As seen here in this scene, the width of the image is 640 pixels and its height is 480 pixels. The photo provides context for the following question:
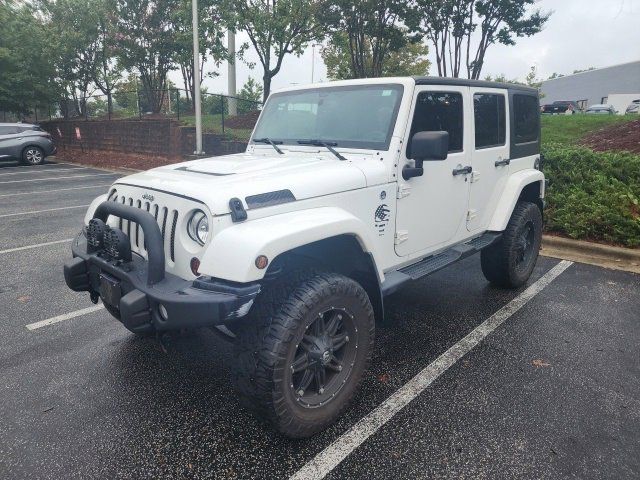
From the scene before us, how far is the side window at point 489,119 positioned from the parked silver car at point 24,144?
669 inches

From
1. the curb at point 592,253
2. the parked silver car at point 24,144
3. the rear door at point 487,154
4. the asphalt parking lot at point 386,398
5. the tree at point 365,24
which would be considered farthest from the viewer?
the parked silver car at point 24,144

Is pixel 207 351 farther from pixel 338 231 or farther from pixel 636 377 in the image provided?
pixel 636 377

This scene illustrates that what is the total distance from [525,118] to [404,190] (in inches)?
A: 90.9

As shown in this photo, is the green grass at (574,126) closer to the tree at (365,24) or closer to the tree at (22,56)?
the tree at (365,24)

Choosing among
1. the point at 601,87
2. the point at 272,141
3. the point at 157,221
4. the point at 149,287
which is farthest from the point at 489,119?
the point at 601,87

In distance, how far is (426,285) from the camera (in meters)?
4.82

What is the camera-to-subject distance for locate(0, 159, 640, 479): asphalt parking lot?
230 centimetres

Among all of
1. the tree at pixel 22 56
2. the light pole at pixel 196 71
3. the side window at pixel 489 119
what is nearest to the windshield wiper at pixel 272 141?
the side window at pixel 489 119

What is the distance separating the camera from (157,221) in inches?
98.9

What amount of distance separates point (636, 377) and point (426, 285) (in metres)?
2.08

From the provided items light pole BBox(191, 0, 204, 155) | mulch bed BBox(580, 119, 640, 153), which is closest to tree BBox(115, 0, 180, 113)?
light pole BBox(191, 0, 204, 155)

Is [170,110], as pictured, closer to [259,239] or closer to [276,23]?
[276,23]

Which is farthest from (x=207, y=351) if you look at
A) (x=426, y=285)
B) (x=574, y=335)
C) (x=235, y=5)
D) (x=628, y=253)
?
(x=235, y=5)

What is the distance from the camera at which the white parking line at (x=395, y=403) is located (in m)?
2.28
